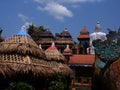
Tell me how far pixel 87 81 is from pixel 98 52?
37.6 ft

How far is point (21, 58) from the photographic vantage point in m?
12.6

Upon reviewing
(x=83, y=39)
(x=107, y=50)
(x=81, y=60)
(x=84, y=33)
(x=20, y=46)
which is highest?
(x=84, y=33)

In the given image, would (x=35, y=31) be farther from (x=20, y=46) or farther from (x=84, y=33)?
(x=20, y=46)

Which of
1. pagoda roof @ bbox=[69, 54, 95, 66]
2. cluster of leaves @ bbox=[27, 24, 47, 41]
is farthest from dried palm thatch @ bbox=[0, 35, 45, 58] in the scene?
cluster of leaves @ bbox=[27, 24, 47, 41]

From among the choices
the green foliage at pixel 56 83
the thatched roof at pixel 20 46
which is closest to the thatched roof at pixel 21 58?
the thatched roof at pixel 20 46

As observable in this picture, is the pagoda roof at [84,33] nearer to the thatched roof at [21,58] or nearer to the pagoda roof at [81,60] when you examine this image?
the pagoda roof at [81,60]

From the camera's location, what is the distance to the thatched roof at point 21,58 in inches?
466

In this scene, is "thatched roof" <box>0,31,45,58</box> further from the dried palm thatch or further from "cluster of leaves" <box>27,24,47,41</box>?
"cluster of leaves" <box>27,24,47,41</box>

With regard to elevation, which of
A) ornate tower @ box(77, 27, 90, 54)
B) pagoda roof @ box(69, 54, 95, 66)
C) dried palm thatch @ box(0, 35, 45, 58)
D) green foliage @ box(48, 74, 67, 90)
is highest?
ornate tower @ box(77, 27, 90, 54)

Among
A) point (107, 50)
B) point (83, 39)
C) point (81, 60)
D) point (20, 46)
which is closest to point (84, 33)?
point (83, 39)

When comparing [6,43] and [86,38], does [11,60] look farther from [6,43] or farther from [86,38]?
[86,38]

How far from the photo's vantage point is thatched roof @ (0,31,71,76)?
1183 centimetres

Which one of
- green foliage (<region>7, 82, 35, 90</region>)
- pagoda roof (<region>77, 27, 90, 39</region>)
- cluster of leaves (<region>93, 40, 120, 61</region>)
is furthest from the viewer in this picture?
pagoda roof (<region>77, 27, 90, 39</region>)

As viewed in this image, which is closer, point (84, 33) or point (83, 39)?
point (83, 39)
